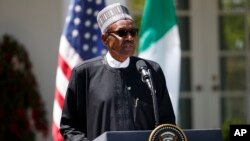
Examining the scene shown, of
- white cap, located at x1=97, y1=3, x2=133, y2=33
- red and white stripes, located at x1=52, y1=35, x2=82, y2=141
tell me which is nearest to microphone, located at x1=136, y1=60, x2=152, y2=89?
white cap, located at x1=97, y1=3, x2=133, y2=33

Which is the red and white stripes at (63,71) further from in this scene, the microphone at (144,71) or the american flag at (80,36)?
the microphone at (144,71)

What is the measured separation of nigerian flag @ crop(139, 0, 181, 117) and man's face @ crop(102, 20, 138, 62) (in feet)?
6.36

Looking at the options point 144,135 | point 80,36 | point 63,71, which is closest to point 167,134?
point 144,135

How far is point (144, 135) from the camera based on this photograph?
2838 millimetres

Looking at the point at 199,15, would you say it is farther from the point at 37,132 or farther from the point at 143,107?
the point at 143,107

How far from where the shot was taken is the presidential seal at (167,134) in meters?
2.81

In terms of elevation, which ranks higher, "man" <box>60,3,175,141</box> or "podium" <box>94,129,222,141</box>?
"man" <box>60,3,175,141</box>

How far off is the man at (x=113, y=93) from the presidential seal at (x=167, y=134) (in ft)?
1.41

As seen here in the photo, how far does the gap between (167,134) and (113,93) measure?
0.55 metres

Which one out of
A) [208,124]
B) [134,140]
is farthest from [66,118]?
[208,124]

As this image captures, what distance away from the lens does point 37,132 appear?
7.35 meters

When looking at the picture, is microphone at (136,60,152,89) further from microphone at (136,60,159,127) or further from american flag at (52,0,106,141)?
american flag at (52,0,106,141)

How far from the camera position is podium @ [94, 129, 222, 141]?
2.81 metres

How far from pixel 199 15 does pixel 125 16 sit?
4878mm
